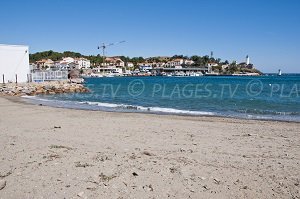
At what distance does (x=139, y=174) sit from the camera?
21.4 feet

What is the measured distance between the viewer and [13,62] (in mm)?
48250

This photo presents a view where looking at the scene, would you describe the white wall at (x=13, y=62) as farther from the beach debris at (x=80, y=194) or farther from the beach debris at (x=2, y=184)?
the beach debris at (x=80, y=194)

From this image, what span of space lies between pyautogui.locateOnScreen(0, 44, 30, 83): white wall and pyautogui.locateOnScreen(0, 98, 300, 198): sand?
39.3m

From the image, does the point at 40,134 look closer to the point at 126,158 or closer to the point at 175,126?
the point at 126,158

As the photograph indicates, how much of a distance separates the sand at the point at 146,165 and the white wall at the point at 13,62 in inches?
1548

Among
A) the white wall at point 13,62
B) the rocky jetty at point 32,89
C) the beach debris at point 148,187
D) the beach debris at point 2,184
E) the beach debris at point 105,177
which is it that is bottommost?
the rocky jetty at point 32,89

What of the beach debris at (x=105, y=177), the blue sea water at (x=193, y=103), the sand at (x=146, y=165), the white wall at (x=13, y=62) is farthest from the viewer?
the white wall at (x=13, y=62)

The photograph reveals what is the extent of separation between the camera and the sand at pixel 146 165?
18.7 feet

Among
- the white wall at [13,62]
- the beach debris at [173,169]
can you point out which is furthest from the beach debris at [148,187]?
the white wall at [13,62]

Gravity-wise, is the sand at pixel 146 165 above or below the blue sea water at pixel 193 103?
above

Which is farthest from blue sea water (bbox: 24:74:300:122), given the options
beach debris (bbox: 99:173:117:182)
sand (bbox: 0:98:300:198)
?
beach debris (bbox: 99:173:117:182)

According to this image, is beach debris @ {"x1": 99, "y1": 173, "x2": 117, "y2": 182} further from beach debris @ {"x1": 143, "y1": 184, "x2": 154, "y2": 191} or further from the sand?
beach debris @ {"x1": 143, "y1": 184, "x2": 154, "y2": 191}

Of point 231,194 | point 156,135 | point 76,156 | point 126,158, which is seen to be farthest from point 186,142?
point 231,194

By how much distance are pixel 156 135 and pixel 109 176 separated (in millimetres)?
5143
